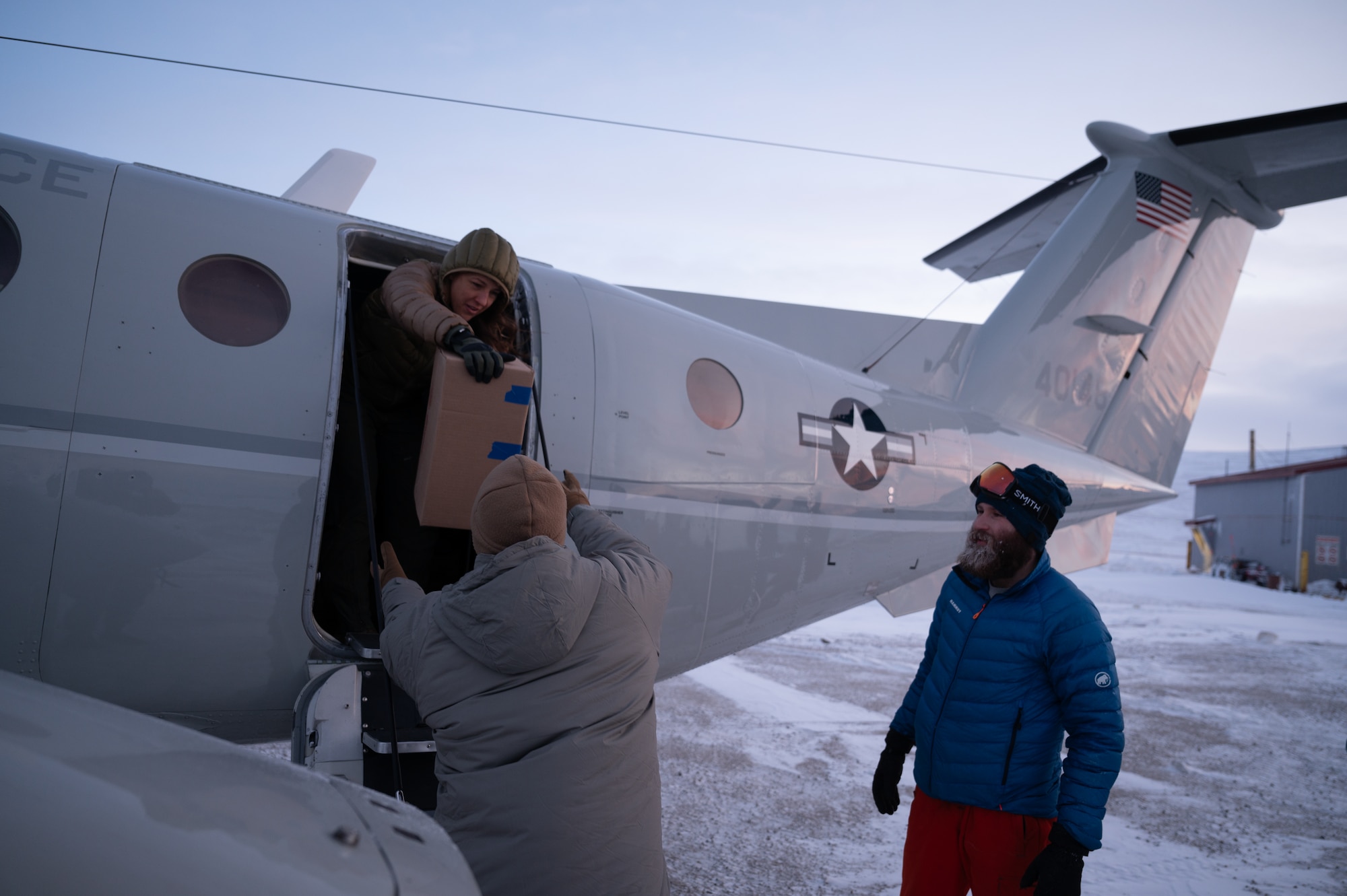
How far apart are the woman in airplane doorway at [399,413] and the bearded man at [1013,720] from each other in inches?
84.0

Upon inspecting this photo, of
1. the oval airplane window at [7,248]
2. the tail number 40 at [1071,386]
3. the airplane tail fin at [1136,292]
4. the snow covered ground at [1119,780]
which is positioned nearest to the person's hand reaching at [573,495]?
the oval airplane window at [7,248]

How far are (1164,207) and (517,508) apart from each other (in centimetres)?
710

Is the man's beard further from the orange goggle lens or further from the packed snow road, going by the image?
the packed snow road

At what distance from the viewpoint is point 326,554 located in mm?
3699

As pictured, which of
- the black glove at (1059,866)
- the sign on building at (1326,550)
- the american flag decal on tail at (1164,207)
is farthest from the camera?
the sign on building at (1326,550)

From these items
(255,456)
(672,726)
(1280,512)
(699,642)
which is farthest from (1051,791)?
(1280,512)

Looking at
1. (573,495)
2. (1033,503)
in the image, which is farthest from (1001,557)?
(573,495)

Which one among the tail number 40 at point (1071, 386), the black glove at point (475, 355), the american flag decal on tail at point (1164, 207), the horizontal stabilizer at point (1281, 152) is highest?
the horizontal stabilizer at point (1281, 152)

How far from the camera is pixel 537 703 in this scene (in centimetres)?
190

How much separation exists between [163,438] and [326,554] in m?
0.99

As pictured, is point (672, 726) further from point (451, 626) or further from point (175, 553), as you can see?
point (451, 626)

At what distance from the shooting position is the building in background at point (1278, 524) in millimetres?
26781

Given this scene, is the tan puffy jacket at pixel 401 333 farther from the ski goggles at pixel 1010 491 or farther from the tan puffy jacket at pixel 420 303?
the ski goggles at pixel 1010 491

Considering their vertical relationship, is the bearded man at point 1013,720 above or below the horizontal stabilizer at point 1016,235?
below
